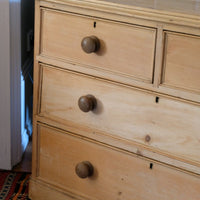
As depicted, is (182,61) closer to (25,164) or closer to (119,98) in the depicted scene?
(119,98)

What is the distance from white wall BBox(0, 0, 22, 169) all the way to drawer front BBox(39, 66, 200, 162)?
26 cm

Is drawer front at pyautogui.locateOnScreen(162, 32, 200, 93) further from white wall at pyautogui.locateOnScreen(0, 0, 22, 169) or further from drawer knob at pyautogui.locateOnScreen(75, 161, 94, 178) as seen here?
white wall at pyautogui.locateOnScreen(0, 0, 22, 169)

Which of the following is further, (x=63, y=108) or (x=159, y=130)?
(x=63, y=108)

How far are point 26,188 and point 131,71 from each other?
0.73 m

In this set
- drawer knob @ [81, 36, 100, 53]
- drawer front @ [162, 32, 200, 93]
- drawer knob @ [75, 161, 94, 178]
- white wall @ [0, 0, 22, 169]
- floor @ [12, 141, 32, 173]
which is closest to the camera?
drawer front @ [162, 32, 200, 93]

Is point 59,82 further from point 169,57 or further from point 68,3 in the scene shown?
point 169,57

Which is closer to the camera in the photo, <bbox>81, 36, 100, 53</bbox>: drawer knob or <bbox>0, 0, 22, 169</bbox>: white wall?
<bbox>81, 36, 100, 53</bbox>: drawer knob

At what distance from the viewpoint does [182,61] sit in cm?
126

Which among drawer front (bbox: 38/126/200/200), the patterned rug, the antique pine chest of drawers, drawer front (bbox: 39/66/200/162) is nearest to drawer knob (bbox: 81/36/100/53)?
the antique pine chest of drawers

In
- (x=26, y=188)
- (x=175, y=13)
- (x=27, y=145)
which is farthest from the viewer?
(x=27, y=145)

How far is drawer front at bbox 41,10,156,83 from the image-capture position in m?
1.32

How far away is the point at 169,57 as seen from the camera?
128 centimetres

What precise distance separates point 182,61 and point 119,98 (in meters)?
0.25

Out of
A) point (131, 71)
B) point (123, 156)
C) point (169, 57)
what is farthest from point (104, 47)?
point (123, 156)
